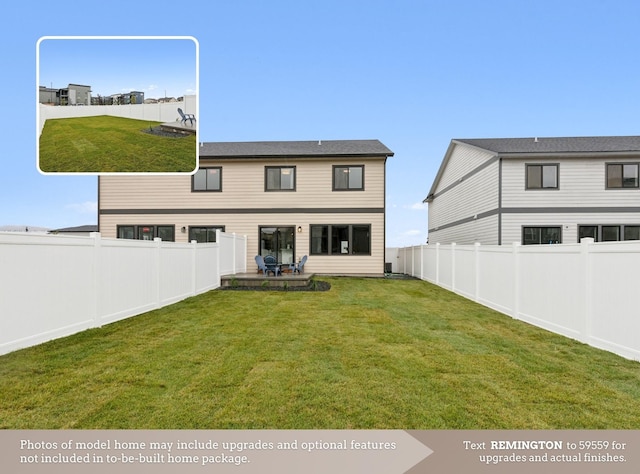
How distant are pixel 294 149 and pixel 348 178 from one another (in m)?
3.02

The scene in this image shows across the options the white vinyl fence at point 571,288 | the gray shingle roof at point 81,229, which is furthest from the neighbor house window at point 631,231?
the gray shingle roof at point 81,229

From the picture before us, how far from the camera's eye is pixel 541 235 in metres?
15.6

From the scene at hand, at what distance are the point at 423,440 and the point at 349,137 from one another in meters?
18.5

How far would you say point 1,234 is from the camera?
4.61 m

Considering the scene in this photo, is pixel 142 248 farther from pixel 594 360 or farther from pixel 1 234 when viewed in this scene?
pixel 594 360

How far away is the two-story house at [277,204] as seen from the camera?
52.8 ft

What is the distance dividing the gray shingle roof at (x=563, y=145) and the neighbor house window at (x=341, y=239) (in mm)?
6902

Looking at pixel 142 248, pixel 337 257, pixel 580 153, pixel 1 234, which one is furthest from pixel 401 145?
pixel 1 234

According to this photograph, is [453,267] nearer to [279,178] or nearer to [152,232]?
[279,178]

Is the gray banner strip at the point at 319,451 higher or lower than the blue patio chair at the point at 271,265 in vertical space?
lower

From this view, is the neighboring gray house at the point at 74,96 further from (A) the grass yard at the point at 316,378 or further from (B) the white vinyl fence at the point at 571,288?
(B) the white vinyl fence at the point at 571,288

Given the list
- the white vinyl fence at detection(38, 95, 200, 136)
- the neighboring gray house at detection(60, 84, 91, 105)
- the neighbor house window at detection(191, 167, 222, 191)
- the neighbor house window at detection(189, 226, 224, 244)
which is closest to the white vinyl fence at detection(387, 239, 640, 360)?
the white vinyl fence at detection(38, 95, 200, 136)

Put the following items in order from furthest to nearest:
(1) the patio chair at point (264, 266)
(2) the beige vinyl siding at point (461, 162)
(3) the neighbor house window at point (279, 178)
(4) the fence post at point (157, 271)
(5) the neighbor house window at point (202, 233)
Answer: (2) the beige vinyl siding at point (461, 162) → (5) the neighbor house window at point (202, 233) → (3) the neighbor house window at point (279, 178) → (1) the patio chair at point (264, 266) → (4) the fence post at point (157, 271)

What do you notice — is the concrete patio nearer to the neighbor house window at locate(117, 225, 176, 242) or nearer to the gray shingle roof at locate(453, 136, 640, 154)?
the neighbor house window at locate(117, 225, 176, 242)
